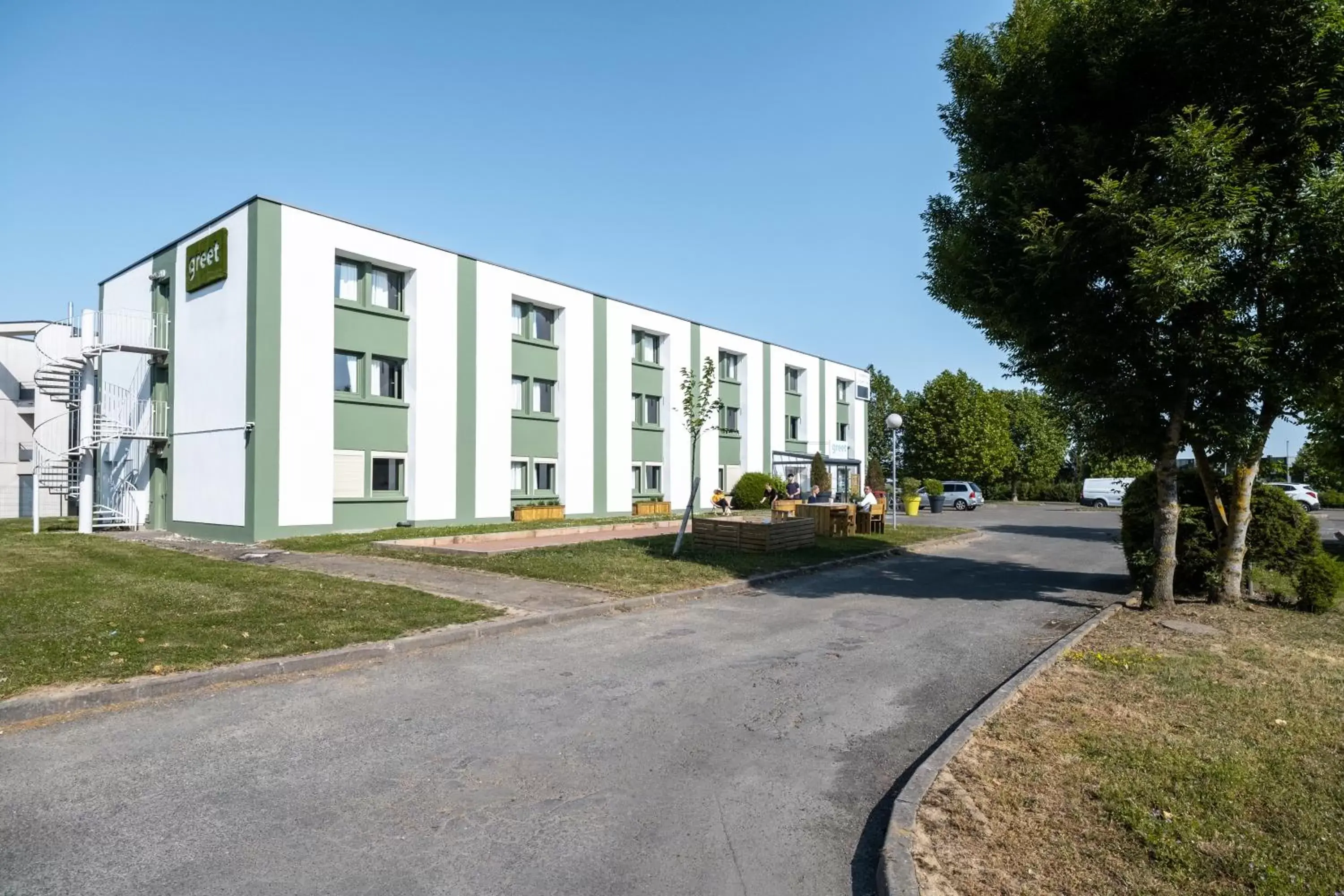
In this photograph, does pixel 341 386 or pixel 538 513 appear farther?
pixel 538 513

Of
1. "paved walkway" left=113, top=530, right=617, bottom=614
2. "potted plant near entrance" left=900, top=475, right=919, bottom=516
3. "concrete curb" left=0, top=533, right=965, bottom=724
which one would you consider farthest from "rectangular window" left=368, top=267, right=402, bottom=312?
"potted plant near entrance" left=900, top=475, right=919, bottom=516

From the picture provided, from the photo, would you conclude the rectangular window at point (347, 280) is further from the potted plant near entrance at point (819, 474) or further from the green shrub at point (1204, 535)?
the potted plant near entrance at point (819, 474)

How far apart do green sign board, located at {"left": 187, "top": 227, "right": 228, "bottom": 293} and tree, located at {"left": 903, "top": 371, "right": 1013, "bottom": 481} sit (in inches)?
2056

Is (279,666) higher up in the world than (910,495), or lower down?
lower down

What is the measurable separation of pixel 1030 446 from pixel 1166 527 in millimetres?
59271

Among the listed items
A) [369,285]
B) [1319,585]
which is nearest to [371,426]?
[369,285]

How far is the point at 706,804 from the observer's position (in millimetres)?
4336

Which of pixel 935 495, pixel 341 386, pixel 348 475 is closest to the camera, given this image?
pixel 348 475

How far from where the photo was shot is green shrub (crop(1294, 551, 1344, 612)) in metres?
10.2

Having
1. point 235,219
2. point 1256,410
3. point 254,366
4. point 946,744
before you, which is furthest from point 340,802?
point 235,219

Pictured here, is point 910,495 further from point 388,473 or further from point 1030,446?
point 1030,446

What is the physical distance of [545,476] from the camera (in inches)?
1139

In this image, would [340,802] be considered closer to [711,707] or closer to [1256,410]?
[711,707]

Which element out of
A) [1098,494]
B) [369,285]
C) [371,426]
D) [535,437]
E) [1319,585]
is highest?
[369,285]
